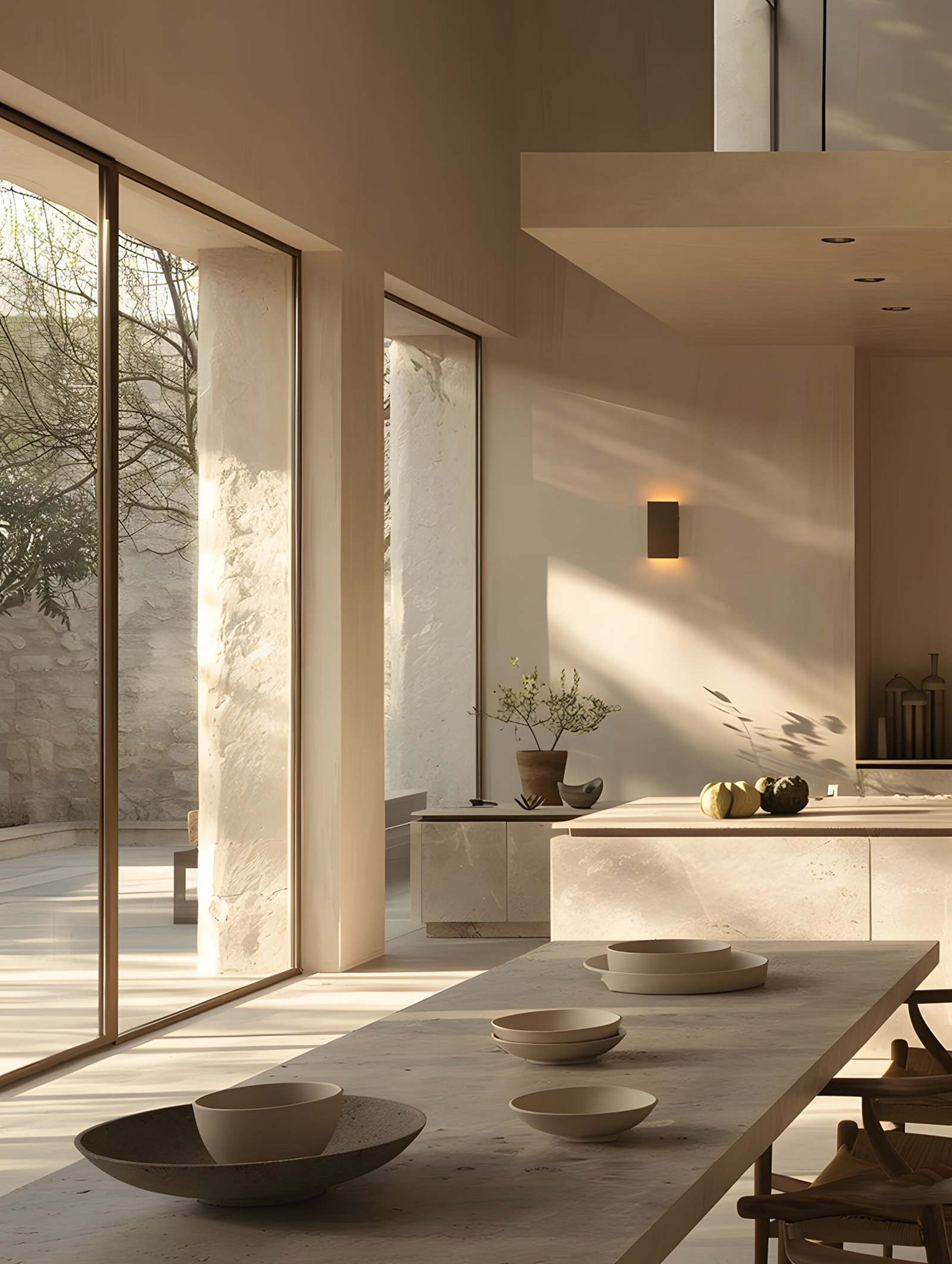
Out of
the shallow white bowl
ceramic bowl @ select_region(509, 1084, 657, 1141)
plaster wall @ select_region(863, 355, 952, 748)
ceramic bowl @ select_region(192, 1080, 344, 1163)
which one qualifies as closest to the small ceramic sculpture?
plaster wall @ select_region(863, 355, 952, 748)

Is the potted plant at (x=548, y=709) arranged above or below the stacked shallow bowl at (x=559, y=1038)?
above

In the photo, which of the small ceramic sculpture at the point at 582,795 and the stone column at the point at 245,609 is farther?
the small ceramic sculpture at the point at 582,795

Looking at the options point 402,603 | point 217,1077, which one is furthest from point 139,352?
point 402,603

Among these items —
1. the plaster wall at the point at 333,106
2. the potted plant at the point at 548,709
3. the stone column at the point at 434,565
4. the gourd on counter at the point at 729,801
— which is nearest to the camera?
the plaster wall at the point at 333,106

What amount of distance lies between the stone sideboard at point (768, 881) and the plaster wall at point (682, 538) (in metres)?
4.07

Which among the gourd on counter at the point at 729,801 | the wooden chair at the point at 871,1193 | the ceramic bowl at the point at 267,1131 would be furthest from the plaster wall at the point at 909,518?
the ceramic bowl at the point at 267,1131

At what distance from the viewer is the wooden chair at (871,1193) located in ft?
7.04

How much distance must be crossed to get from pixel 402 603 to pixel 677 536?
5.65 ft

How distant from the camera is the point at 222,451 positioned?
23.8 feet

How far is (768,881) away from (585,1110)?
366 cm

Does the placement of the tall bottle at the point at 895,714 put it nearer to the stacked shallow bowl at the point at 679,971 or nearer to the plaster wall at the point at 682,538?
the plaster wall at the point at 682,538

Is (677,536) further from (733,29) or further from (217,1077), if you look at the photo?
(217,1077)

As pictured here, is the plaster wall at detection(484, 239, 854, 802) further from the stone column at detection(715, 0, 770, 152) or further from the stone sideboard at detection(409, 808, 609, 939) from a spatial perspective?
the stone column at detection(715, 0, 770, 152)

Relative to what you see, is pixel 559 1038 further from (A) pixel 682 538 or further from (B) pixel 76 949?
(A) pixel 682 538
